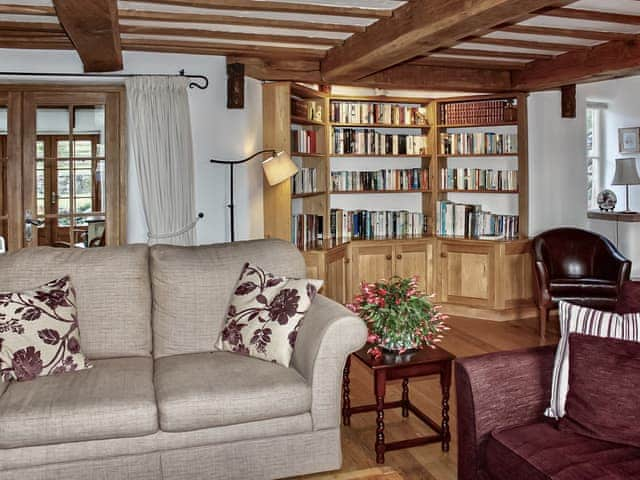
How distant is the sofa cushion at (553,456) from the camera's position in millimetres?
1952

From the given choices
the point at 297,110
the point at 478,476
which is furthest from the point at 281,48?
the point at 478,476

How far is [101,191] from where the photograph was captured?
5.07m

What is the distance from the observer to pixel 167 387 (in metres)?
2.77

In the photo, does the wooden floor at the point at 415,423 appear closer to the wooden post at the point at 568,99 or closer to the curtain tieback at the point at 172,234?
the curtain tieback at the point at 172,234

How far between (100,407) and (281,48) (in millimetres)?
3152

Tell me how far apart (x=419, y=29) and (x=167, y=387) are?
89.2 inches

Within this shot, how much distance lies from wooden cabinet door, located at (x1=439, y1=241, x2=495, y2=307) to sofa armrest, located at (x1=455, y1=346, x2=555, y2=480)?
3612mm

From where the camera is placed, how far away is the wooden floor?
303 cm

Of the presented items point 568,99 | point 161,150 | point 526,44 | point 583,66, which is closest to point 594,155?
point 568,99

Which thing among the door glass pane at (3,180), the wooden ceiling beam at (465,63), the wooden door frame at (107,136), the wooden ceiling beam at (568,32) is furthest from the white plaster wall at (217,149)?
the wooden ceiling beam at (568,32)

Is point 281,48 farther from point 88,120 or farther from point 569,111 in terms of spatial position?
point 569,111

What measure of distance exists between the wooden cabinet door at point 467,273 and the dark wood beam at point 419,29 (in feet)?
6.66


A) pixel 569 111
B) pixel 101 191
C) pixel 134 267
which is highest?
pixel 569 111

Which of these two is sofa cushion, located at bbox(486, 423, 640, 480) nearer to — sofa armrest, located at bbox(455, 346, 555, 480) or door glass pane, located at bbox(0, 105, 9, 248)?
sofa armrest, located at bbox(455, 346, 555, 480)
